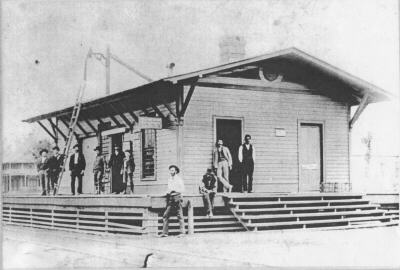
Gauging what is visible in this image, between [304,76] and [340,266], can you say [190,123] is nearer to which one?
[304,76]

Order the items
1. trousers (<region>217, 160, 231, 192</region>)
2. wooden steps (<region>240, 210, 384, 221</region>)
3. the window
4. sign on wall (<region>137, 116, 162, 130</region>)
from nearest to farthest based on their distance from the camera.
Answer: wooden steps (<region>240, 210, 384, 221</region>), sign on wall (<region>137, 116, 162, 130</region>), trousers (<region>217, 160, 231, 192</region>), the window

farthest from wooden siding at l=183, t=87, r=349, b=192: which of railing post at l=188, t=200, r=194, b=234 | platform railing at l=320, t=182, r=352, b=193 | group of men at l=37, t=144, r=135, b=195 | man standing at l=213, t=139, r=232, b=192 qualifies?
group of men at l=37, t=144, r=135, b=195

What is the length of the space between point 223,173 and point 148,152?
2.36m

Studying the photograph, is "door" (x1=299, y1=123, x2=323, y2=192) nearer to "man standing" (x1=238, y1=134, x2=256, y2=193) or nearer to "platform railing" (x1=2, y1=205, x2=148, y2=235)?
"man standing" (x1=238, y1=134, x2=256, y2=193)

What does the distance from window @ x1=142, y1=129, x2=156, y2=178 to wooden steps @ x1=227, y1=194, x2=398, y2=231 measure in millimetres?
2842

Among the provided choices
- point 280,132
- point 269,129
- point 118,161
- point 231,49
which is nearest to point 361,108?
point 280,132

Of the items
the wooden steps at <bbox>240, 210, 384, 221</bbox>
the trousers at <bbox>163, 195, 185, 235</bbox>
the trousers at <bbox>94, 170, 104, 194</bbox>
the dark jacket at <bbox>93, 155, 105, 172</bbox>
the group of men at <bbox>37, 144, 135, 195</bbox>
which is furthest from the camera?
the dark jacket at <bbox>93, 155, 105, 172</bbox>

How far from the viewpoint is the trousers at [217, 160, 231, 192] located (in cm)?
1593

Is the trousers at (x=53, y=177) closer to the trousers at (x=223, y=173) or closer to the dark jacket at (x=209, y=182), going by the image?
the trousers at (x=223, y=173)

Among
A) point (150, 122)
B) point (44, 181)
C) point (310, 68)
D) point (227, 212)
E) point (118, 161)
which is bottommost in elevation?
point (227, 212)

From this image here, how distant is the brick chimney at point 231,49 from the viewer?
17.8m

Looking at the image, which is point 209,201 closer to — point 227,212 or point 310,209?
point 227,212

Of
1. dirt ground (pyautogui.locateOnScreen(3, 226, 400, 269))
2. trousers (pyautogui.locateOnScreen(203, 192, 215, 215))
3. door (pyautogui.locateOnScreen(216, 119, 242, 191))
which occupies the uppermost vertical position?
door (pyautogui.locateOnScreen(216, 119, 242, 191))

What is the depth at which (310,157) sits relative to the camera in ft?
58.4
